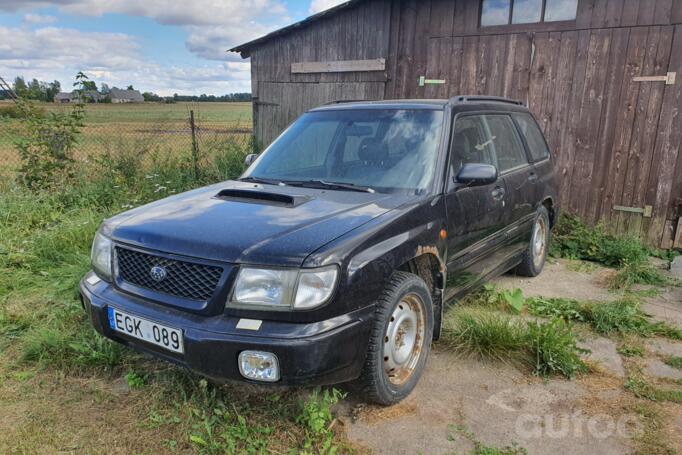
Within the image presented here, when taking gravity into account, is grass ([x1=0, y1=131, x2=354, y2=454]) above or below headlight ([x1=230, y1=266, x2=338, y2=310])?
below

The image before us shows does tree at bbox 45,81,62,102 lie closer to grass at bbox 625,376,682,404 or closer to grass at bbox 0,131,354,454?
grass at bbox 0,131,354,454

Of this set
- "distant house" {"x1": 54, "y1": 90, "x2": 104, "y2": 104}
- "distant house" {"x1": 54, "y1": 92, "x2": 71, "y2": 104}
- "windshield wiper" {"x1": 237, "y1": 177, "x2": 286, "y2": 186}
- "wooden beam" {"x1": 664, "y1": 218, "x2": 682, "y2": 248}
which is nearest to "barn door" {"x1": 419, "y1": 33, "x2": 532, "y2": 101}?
"wooden beam" {"x1": 664, "y1": 218, "x2": 682, "y2": 248}

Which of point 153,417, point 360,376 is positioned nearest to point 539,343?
point 360,376

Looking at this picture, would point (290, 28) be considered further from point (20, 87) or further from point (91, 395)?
point (91, 395)

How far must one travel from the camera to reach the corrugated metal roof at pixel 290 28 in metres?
7.76

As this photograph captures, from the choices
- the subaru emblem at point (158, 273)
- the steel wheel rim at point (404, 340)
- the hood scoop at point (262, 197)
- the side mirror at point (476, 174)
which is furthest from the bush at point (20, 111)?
the steel wheel rim at point (404, 340)

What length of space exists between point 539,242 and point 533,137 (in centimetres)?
114

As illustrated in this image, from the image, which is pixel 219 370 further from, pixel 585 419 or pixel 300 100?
pixel 300 100

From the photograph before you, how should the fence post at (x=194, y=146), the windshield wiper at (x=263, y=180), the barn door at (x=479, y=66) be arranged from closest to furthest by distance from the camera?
the windshield wiper at (x=263, y=180)
the barn door at (x=479, y=66)
the fence post at (x=194, y=146)

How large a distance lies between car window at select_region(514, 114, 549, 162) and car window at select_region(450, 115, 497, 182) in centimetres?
91

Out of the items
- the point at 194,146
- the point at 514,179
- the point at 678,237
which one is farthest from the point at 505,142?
the point at 194,146

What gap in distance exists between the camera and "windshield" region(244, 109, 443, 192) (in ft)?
10.4

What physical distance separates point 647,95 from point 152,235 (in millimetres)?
5992

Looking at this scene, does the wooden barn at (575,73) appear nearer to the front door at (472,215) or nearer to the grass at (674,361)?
the front door at (472,215)
